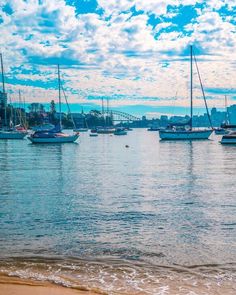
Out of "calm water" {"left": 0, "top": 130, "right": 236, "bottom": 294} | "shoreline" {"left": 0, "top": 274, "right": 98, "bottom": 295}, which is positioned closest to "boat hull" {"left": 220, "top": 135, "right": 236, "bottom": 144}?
"calm water" {"left": 0, "top": 130, "right": 236, "bottom": 294}

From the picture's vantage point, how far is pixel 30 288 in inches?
426

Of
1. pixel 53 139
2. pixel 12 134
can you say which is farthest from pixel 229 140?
pixel 12 134

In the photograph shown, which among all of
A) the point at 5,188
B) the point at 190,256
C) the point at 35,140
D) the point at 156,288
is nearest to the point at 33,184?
the point at 5,188

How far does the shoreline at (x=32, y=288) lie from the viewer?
10.5 metres

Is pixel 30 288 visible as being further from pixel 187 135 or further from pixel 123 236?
pixel 187 135

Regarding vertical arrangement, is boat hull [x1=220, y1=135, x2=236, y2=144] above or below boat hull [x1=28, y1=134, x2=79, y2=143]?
below

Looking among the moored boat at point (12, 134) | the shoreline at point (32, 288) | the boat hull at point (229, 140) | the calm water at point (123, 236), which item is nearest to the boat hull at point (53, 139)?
the moored boat at point (12, 134)

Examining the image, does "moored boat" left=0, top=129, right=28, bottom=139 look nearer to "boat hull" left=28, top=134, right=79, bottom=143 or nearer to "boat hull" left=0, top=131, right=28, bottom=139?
"boat hull" left=0, top=131, right=28, bottom=139

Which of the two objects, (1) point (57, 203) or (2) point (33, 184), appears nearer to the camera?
(1) point (57, 203)

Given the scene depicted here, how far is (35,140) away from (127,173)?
66.7 meters

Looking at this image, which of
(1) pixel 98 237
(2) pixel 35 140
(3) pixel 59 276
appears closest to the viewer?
(3) pixel 59 276

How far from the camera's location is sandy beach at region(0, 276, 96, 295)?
10.5 m

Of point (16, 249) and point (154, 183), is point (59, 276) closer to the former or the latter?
point (16, 249)

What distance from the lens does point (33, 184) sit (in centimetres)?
3259
